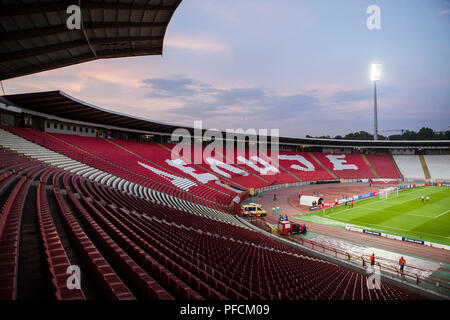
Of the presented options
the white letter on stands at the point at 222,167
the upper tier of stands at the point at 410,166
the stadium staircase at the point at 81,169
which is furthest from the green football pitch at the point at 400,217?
the upper tier of stands at the point at 410,166

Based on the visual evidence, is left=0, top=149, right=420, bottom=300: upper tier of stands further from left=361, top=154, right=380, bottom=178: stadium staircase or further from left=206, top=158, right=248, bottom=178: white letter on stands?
left=361, top=154, right=380, bottom=178: stadium staircase

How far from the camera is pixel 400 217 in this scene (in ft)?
81.0

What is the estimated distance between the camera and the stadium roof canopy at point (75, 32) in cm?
766

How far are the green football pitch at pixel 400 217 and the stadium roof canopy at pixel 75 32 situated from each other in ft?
71.9

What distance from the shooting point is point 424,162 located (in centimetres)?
6212

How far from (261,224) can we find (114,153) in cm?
2160

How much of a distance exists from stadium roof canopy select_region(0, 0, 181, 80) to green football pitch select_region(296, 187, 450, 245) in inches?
863

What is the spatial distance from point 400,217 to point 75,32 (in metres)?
29.8

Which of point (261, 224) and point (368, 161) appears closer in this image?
point (261, 224)

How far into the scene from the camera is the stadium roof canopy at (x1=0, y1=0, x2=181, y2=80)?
302 inches

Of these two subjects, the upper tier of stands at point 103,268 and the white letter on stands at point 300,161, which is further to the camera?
the white letter on stands at point 300,161

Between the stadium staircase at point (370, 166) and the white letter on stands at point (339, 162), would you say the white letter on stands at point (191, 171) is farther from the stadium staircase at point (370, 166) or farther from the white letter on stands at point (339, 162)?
the stadium staircase at point (370, 166)

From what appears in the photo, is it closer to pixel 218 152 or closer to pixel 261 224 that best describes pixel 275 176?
pixel 218 152
